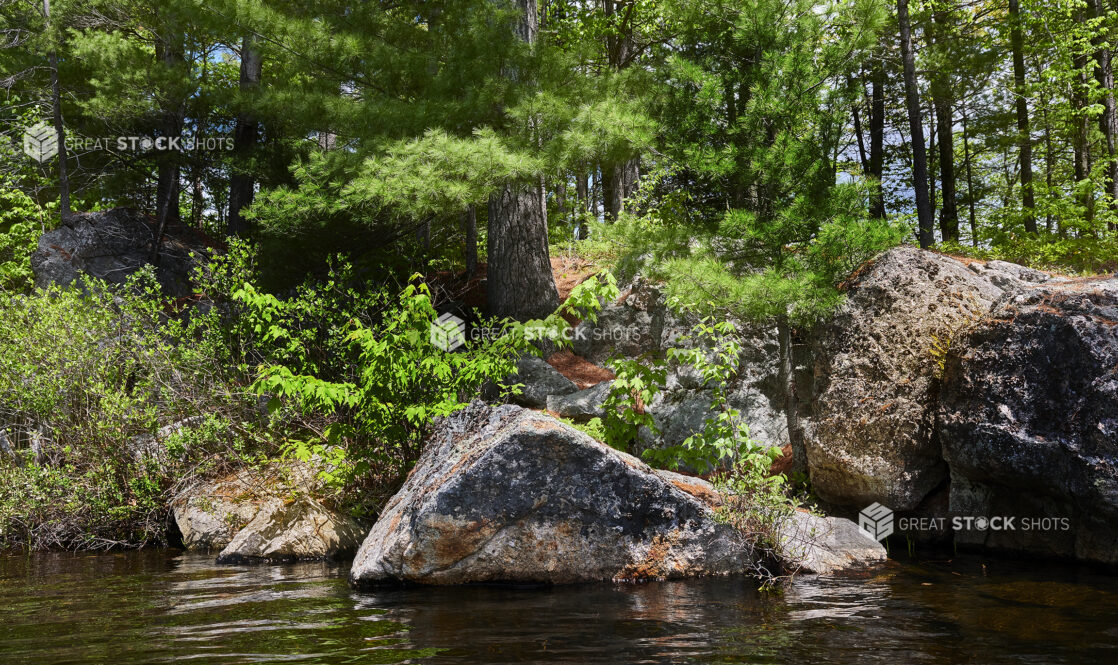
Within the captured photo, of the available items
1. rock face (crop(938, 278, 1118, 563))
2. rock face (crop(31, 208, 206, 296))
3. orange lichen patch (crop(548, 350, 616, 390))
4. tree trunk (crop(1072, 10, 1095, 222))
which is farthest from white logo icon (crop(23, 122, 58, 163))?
tree trunk (crop(1072, 10, 1095, 222))

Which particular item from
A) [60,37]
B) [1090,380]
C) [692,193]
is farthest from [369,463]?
[60,37]

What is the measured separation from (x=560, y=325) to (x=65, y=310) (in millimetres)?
6149

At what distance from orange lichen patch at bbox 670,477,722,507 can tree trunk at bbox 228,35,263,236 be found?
381 inches

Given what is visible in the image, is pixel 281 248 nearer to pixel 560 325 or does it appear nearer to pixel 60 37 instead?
pixel 560 325

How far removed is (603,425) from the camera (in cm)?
801

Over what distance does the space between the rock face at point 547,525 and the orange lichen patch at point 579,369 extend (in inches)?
195

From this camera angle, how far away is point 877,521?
7.62 m

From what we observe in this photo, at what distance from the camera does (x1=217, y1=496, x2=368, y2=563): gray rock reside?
7309 mm

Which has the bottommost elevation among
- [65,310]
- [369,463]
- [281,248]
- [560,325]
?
[369,463]

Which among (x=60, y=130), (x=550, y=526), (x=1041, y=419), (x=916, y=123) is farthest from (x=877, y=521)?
(x=60, y=130)

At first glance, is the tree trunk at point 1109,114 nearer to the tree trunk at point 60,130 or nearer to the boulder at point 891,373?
the boulder at point 891,373

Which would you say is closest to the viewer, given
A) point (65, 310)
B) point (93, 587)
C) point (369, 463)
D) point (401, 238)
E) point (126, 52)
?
point (93, 587)

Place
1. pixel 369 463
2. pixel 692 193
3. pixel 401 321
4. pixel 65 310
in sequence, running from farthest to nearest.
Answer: pixel 692 193 → pixel 65 310 → pixel 369 463 → pixel 401 321

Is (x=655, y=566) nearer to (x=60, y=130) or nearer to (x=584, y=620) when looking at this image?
(x=584, y=620)
